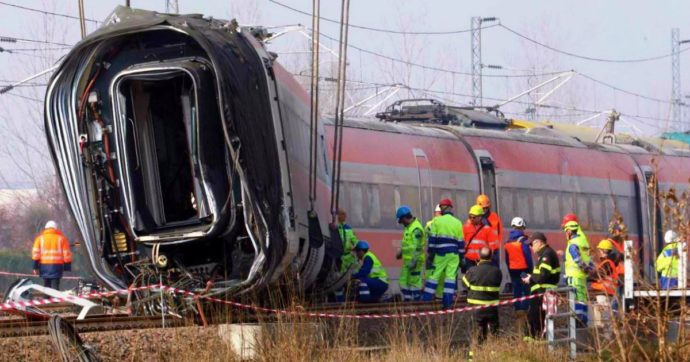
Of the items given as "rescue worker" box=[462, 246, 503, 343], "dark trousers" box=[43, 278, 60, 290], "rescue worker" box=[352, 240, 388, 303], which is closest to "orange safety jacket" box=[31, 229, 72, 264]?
"dark trousers" box=[43, 278, 60, 290]

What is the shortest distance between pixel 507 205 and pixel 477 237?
5.38m

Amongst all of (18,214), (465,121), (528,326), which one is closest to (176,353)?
(528,326)

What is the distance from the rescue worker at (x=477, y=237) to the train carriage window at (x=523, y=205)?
5.49m

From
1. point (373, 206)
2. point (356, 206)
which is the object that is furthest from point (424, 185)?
point (356, 206)

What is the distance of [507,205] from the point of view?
73.3 feet

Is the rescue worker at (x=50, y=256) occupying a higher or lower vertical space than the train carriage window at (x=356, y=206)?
lower

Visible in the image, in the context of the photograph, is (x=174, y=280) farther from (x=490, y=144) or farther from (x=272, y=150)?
(x=490, y=144)

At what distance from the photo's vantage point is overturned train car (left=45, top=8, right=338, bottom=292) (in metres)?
11.3

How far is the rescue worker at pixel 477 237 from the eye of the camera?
16.9 meters

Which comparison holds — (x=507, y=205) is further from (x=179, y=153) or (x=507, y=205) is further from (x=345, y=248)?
(x=179, y=153)

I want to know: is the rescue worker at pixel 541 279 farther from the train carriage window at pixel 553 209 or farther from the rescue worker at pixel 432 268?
the train carriage window at pixel 553 209

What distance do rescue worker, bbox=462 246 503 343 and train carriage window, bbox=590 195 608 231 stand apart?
38.1 feet

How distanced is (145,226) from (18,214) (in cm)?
5168

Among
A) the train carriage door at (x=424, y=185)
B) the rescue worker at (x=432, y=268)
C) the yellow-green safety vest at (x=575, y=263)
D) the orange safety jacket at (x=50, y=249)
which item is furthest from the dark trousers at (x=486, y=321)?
the orange safety jacket at (x=50, y=249)
